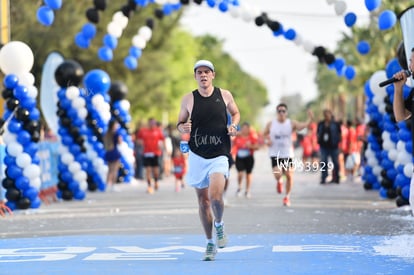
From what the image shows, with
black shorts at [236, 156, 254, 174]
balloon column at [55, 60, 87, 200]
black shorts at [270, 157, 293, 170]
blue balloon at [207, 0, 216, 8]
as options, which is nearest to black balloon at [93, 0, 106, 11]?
balloon column at [55, 60, 87, 200]

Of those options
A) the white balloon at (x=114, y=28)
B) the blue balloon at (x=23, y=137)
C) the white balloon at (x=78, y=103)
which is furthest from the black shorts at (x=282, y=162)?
the white balloon at (x=114, y=28)

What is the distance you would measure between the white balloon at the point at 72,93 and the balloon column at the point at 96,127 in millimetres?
1954

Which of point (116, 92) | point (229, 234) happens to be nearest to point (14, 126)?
point (229, 234)

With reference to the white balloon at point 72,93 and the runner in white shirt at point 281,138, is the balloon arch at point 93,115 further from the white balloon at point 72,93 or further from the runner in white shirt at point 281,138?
the runner in white shirt at point 281,138

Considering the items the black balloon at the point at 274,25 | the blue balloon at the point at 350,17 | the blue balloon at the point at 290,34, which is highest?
the black balloon at the point at 274,25

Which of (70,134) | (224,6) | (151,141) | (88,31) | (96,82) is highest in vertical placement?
(224,6)

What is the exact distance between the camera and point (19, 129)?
18188 millimetres

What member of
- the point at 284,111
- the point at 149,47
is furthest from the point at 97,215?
the point at 149,47

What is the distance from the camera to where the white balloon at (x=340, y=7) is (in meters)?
21.7

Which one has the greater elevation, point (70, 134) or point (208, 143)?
point (70, 134)

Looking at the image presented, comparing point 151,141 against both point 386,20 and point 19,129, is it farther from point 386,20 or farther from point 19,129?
point 386,20

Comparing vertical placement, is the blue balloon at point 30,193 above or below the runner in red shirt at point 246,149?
below

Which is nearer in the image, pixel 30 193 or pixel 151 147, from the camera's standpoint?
pixel 30 193

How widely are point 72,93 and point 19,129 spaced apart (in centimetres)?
453
